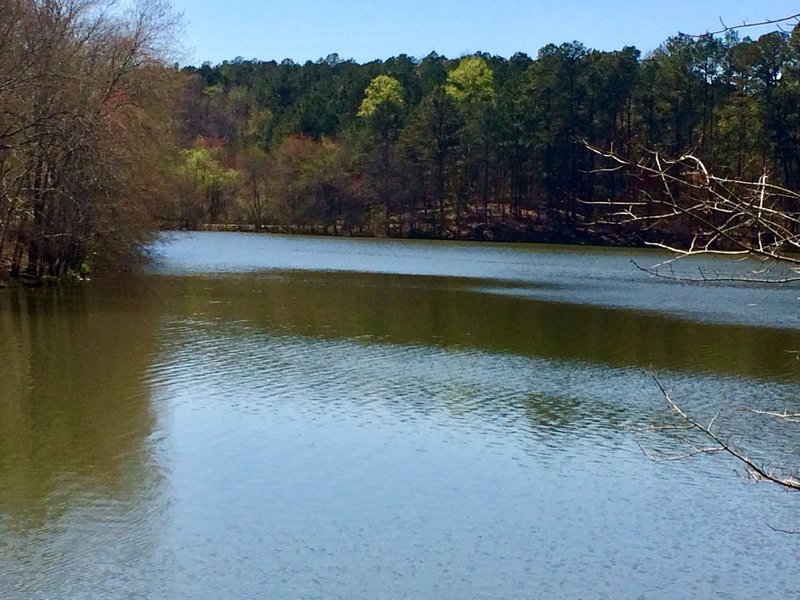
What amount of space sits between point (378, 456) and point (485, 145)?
2661 inches

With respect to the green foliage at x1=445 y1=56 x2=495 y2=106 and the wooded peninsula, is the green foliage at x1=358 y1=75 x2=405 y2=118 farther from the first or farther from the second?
the green foliage at x1=445 y1=56 x2=495 y2=106

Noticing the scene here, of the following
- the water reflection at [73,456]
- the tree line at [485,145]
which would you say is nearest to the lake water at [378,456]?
the water reflection at [73,456]

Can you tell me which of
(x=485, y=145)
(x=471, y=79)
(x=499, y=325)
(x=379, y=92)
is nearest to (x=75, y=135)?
(x=499, y=325)

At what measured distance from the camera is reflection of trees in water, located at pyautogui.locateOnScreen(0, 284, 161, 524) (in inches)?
459

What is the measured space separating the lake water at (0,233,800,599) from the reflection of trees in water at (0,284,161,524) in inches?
2.3

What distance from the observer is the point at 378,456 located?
1345 cm

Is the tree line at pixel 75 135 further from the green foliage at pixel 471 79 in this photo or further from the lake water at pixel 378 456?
the green foliage at pixel 471 79

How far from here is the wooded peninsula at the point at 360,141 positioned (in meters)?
31.6

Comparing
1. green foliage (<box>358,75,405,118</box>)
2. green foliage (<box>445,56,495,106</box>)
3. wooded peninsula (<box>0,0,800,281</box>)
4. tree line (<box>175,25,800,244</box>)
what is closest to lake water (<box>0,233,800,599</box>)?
wooded peninsula (<box>0,0,800,281</box>)

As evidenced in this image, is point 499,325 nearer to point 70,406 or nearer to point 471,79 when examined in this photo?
point 70,406

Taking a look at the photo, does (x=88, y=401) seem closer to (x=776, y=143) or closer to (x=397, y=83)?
(x=776, y=143)

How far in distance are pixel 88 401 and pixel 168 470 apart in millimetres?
3967

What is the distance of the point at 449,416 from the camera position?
627 inches

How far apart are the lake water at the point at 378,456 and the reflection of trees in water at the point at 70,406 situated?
6 cm
